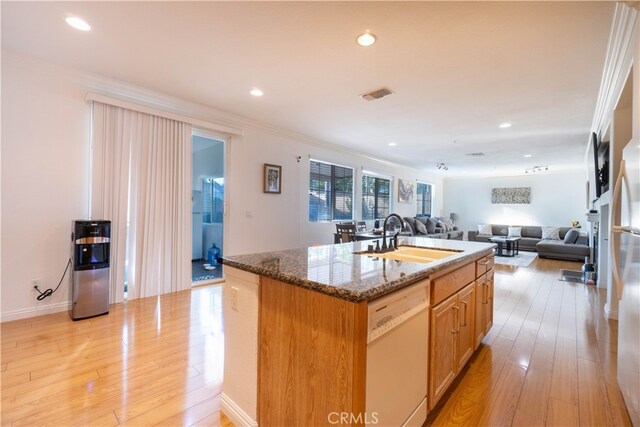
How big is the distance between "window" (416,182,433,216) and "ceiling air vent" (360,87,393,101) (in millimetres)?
7096

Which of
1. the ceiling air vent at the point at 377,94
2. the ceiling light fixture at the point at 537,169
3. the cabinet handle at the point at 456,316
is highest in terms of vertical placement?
the ceiling light fixture at the point at 537,169

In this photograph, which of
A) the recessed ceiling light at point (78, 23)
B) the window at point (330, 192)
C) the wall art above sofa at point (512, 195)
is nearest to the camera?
the recessed ceiling light at point (78, 23)

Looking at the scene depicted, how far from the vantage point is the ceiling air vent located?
Result: 3238 millimetres

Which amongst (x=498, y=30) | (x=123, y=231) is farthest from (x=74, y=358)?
(x=498, y=30)

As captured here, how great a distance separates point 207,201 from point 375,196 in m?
4.31

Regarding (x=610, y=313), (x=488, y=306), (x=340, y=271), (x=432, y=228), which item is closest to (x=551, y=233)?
(x=432, y=228)

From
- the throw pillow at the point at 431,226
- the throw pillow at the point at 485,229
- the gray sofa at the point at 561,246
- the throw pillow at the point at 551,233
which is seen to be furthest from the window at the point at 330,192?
the throw pillow at the point at 551,233

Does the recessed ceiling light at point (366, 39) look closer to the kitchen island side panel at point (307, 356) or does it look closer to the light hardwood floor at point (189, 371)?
the kitchen island side panel at point (307, 356)

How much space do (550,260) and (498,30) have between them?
7018 millimetres

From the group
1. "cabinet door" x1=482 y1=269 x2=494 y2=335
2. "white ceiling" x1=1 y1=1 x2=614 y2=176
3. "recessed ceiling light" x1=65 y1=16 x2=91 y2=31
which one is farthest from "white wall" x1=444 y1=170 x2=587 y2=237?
"recessed ceiling light" x1=65 y1=16 x2=91 y2=31

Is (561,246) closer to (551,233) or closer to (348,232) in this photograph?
(551,233)

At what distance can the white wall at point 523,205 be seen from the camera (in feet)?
28.4

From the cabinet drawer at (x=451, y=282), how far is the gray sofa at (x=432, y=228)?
221 inches

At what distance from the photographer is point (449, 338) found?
1704mm
